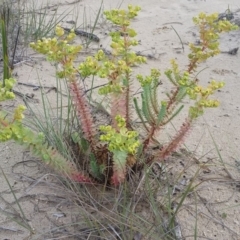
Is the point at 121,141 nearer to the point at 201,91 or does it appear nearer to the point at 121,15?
the point at 201,91

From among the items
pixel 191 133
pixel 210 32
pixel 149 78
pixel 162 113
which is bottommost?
pixel 191 133

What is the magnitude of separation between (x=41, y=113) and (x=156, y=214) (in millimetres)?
874

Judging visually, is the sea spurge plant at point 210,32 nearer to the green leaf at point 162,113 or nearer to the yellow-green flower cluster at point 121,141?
the green leaf at point 162,113

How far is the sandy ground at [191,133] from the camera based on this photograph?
5.59 feet

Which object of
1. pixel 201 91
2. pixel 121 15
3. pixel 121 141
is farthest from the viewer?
pixel 121 15

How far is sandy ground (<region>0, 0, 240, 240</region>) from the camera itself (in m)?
1.70

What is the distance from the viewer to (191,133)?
2.17 meters

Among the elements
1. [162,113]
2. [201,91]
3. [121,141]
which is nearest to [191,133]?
[162,113]

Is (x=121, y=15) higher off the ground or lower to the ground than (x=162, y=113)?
higher

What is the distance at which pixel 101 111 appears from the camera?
7.34ft

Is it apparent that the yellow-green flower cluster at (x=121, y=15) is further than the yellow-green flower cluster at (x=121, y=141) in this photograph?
Yes

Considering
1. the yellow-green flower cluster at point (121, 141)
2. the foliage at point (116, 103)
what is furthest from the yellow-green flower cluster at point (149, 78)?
the yellow-green flower cluster at point (121, 141)

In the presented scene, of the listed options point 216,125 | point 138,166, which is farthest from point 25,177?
point 216,125

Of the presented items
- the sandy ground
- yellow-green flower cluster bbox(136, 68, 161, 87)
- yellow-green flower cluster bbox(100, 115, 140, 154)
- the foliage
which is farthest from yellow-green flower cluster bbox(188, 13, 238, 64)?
yellow-green flower cluster bbox(100, 115, 140, 154)
